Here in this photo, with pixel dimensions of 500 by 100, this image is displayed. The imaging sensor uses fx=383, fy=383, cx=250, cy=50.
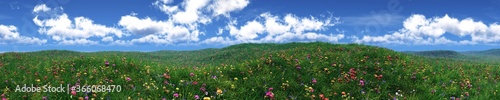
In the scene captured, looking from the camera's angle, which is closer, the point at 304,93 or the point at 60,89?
the point at 60,89

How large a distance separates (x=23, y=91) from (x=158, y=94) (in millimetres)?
3056

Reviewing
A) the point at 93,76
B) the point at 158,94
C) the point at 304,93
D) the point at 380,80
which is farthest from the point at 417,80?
the point at 93,76

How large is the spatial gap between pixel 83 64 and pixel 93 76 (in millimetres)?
2990

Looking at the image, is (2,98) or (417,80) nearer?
(2,98)

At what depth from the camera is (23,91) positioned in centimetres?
841

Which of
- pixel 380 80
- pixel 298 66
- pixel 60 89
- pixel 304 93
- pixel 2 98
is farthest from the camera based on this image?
pixel 298 66

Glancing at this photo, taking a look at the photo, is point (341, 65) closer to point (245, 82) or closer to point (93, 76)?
point (245, 82)

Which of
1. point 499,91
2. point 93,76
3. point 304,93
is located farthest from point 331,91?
point 93,76

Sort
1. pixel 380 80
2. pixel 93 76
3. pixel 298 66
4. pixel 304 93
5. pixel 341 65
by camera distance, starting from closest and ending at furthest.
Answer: pixel 304 93, pixel 93 76, pixel 380 80, pixel 298 66, pixel 341 65

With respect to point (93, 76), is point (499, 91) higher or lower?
lower

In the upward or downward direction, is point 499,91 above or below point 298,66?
below

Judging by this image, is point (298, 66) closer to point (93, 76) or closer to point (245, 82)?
point (245, 82)

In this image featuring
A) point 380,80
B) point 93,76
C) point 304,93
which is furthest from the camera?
point 380,80

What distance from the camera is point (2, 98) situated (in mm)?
7246
